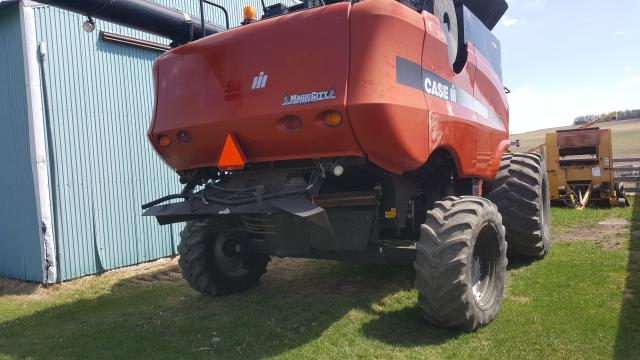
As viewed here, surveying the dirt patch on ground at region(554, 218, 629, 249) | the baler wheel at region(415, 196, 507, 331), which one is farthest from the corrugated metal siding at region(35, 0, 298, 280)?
the dirt patch on ground at region(554, 218, 629, 249)

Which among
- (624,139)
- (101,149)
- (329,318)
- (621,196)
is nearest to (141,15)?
(329,318)

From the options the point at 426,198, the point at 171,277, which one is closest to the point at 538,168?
the point at 426,198

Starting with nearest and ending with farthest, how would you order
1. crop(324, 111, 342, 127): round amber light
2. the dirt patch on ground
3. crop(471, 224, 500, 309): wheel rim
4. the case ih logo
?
1. crop(324, 111, 342, 127): round amber light
2. the case ih logo
3. crop(471, 224, 500, 309): wheel rim
4. the dirt patch on ground

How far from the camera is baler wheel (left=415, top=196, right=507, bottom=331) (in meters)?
3.96

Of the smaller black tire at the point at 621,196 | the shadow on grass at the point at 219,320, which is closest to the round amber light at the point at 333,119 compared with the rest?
the shadow on grass at the point at 219,320

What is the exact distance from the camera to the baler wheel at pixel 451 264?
396 cm

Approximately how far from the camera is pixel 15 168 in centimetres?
744

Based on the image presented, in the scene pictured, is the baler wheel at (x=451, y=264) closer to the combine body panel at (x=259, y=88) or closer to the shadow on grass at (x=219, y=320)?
the shadow on grass at (x=219, y=320)

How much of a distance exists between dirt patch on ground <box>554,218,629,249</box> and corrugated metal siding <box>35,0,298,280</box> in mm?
6446

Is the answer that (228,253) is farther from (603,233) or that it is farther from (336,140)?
Answer: (603,233)

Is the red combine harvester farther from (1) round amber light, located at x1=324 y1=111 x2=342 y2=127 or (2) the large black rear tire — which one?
(2) the large black rear tire

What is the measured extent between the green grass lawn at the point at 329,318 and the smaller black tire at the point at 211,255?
19cm

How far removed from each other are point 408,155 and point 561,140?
10370mm

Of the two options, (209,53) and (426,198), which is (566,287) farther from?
(209,53)
